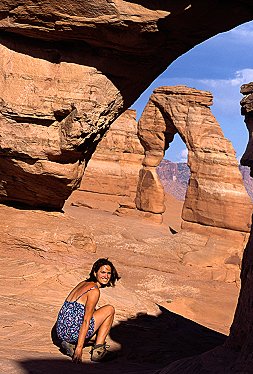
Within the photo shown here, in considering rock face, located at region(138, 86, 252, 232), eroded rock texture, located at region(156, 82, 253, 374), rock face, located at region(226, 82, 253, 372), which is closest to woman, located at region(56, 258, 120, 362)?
eroded rock texture, located at region(156, 82, 253, 374)

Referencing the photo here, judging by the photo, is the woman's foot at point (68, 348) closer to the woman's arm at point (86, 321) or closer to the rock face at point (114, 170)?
the woman's arm at point (86, 321)

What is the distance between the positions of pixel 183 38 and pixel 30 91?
7.21 feet

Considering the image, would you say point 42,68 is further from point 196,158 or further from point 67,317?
point 196,158

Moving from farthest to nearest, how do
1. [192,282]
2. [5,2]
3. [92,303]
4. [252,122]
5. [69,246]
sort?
[192,282] < [69,246] < [5,2] < [252,122] < [92,303]

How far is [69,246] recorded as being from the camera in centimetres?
854

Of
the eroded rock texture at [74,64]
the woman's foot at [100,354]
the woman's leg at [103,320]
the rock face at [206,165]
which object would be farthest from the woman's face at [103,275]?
the rock face at [206,165]

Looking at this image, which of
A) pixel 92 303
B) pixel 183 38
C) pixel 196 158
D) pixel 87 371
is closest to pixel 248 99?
pixel 183 38

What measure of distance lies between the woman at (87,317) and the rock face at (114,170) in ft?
53.1

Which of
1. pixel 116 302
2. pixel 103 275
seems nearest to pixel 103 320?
pixel 103 275

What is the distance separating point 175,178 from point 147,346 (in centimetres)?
6988

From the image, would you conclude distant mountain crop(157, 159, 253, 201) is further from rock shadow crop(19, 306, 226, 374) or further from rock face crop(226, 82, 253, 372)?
rock face crop(226, 82, 253, 372)

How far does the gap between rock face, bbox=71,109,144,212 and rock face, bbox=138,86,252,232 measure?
5475 mm

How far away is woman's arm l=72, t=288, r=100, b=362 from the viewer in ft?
14.0

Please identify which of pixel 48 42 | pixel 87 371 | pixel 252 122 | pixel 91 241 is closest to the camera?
pixel 87 371
